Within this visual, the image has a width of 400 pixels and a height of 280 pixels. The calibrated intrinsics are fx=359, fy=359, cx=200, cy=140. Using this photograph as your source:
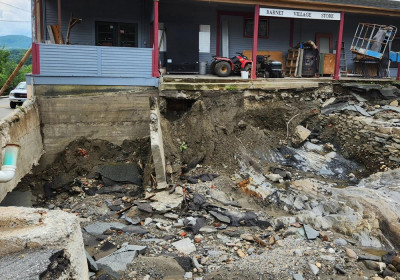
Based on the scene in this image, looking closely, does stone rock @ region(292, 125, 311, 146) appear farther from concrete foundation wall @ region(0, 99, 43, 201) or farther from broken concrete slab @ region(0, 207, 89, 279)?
broken concrete slab @ region(0, 207, 89, 279)

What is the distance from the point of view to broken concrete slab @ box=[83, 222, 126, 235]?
7090 millimetres

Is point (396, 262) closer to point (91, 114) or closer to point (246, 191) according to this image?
point (246, 191)

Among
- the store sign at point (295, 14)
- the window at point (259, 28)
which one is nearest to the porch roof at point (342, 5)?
the store sign at point (295, 14)

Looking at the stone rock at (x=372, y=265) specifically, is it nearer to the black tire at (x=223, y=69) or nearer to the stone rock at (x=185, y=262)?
the stone rock at (x=185, y=262)

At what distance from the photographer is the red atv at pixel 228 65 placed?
45.1 feet

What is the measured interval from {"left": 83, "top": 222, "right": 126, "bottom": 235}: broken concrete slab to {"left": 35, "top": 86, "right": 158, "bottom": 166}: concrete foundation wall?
4.62 metres

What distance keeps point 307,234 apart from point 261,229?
0.97m

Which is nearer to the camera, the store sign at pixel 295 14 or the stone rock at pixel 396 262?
the stone rock at pixel 396 262

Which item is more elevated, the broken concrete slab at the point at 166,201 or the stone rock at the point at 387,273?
the broken concrete slab at the point at 166,201

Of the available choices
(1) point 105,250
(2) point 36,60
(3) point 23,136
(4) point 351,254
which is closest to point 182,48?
(2) point 36,60

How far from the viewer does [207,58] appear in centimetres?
1570

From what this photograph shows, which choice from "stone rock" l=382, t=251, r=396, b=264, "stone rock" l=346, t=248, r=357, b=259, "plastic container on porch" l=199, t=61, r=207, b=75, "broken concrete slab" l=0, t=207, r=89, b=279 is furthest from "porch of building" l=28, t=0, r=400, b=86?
"broken concrete slab" l=0, t=207, r=89, b=279

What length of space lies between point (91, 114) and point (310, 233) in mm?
7657

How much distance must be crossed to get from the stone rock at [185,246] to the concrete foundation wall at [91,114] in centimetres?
590
